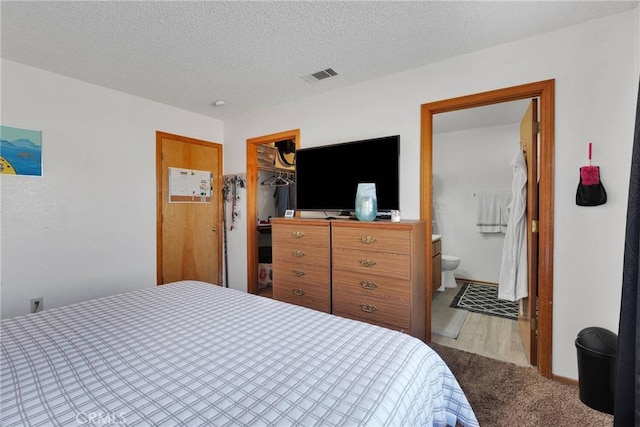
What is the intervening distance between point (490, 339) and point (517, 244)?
87cm

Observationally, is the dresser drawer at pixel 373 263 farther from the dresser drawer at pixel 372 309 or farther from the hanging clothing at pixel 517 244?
the hanging clothing at pixel 517 244

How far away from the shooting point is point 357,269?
225 centimetres

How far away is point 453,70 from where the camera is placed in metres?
2.30

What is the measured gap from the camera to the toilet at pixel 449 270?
4.04 metres

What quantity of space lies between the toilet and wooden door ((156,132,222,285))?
3.10m

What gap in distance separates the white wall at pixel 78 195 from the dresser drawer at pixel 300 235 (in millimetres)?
1544

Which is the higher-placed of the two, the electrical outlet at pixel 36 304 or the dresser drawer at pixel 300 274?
the dresser drawer at pixel 300 274

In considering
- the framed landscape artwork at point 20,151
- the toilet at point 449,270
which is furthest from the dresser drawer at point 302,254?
the toilet at point 449,270

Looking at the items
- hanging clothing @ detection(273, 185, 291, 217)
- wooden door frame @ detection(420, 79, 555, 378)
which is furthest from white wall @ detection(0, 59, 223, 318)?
wooden door frame @ detection(420, 79, 555, 378)

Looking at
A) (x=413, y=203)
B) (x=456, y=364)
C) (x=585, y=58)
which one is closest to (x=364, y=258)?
(x=413, y=203)

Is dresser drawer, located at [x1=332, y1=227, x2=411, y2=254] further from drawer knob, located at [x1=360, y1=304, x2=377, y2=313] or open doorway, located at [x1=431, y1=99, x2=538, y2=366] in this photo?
open doorway, located at [x1=431, y1=99, x2=538, y2=366]

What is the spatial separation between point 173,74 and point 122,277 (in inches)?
80.6

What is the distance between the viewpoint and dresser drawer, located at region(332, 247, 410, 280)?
2064mm

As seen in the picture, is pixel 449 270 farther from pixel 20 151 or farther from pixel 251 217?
pixel 20 151
